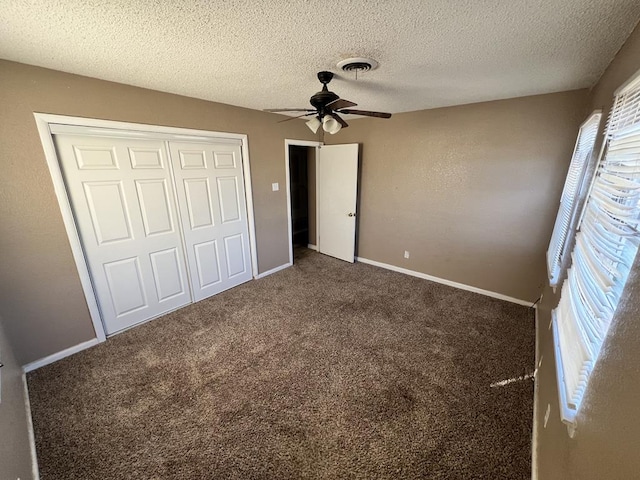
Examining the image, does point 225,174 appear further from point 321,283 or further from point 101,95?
point 321,283

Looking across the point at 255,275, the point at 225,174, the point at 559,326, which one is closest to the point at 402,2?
the point at 559,326

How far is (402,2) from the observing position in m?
1.14

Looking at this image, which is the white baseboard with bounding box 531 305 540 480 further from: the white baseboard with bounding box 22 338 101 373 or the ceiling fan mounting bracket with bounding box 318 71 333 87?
the white baseboard with bounding box 22 338 101 373

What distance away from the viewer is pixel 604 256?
90 centimetres

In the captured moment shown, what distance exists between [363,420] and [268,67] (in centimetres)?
253

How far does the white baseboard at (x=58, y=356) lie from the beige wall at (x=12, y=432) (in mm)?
535

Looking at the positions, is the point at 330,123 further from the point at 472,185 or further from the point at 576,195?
the point at 472,185

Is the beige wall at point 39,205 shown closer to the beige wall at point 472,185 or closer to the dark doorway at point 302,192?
the dark doorway at point 302,192

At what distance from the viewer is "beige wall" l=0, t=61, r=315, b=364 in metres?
1.81

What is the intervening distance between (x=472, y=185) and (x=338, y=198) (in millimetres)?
1890

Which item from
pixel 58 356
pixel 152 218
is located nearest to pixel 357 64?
pixel 152 218

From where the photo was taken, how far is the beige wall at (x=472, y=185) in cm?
260

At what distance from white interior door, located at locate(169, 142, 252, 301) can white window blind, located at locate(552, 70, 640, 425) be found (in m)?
3.14

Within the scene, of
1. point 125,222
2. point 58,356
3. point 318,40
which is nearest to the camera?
point 318,40
